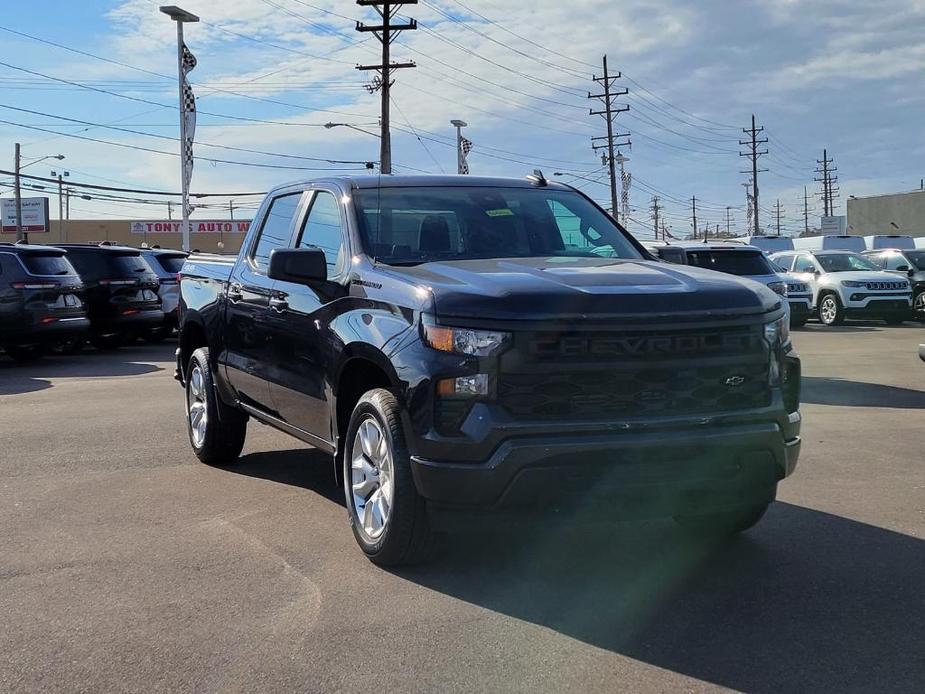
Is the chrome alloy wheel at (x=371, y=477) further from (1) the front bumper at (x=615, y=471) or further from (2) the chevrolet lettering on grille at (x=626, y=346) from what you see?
(2) the chevrolet lettering on grille at (x=626, y=346)

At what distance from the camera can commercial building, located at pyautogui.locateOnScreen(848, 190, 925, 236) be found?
222 ft

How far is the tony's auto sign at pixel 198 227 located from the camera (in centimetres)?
8669

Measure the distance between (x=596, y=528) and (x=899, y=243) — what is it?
32566 mm

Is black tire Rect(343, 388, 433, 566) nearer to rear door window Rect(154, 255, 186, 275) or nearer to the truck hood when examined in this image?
the truck hood

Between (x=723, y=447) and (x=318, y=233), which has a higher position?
(x=318, y=233)

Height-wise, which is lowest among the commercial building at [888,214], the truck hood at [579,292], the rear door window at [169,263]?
the truck hood at [579,292]

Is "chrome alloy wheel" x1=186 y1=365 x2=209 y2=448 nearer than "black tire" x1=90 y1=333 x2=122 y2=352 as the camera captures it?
Yes

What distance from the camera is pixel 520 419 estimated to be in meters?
4.11

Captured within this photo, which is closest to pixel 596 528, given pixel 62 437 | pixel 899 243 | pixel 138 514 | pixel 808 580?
pixel 808 580

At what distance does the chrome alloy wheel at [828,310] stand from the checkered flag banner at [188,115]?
2004 cm

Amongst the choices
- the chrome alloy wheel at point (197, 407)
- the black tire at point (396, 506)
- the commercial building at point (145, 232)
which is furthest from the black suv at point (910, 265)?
the commercial building at point (145, 232)

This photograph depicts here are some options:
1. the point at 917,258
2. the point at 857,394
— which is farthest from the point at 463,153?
the point at 857,394

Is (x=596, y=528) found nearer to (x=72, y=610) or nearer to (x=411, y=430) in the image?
(x=411, y=430)

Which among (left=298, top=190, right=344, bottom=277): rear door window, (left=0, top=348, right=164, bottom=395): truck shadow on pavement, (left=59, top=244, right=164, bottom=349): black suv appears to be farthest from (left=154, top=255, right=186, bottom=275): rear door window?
(left=298, top=190, right=344, bottom=277): rear door window
